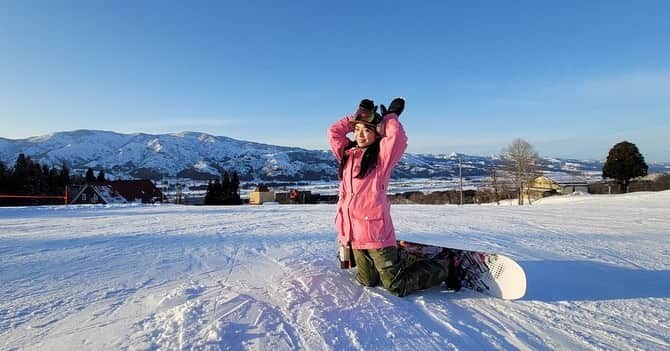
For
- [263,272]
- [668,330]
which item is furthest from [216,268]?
[668,330]

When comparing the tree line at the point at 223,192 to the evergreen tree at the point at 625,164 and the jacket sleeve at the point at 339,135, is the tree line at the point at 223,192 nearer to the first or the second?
the evergreen tree at the point at 625,164

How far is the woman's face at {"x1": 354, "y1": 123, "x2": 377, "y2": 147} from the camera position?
10.4 ft

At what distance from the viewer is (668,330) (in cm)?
227

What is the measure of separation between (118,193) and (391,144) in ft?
214

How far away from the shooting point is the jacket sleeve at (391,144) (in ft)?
9.48

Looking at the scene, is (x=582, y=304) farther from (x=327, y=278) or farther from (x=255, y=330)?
(x=255, y=330)

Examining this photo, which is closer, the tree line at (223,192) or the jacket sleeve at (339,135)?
the jacket sleeve at (339,135)

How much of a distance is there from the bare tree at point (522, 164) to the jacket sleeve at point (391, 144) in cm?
4008

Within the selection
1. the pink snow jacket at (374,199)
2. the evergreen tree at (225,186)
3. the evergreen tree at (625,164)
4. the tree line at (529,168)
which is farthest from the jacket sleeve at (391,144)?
the evergreen tree at (225,186)

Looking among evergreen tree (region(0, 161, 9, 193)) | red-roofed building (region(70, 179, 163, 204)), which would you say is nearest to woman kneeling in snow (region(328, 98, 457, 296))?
evergreen tree (region(0, 161, 9, 193))

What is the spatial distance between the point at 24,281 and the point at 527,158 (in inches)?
1691

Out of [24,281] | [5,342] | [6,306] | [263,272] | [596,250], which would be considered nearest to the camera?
[5,342]

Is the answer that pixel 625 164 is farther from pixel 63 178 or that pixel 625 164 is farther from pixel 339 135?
pixel 63 178

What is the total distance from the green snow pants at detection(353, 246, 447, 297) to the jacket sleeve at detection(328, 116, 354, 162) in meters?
0.97
